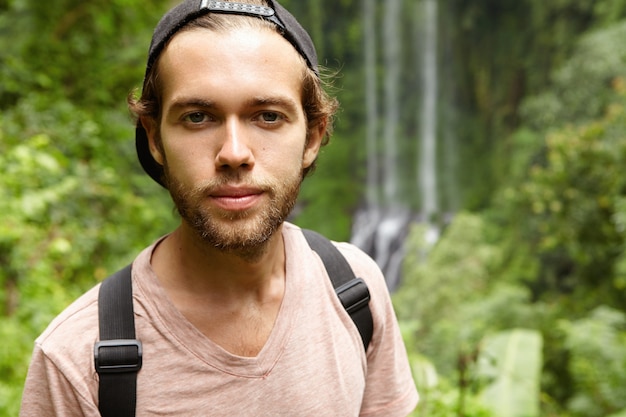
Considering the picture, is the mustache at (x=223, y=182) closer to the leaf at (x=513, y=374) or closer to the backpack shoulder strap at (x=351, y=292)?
the backpack shoulder strap at (x=351, y=292)

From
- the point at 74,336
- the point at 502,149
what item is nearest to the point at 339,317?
the point at 74,336

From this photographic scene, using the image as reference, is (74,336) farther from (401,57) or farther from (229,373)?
(401,57)

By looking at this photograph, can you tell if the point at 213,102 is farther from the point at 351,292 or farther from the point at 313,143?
the point at 351,292

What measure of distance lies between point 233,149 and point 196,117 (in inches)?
3.7

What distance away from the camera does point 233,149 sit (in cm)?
103

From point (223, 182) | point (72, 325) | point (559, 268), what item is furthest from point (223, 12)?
point (559, 268)

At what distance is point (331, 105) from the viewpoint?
1.28 m

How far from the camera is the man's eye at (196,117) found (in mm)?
1058

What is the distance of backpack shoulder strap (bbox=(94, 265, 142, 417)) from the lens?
3.33ft

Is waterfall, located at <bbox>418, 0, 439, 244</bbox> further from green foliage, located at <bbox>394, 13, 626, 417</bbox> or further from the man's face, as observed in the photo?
the man's face

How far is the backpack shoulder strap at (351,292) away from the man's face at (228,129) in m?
0.26

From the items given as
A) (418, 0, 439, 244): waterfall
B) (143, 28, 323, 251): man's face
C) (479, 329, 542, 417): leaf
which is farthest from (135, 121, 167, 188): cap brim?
(418, 0, 439, 244): waterfall

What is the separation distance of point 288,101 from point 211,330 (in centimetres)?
44

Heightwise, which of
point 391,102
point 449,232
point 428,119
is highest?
point 391,102
